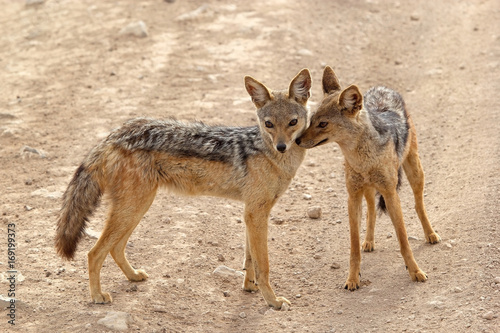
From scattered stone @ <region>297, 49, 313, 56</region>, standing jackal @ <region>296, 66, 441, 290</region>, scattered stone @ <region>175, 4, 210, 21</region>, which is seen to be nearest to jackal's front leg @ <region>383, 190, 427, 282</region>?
standing jackal @ <region>296, 66, 441, 290</region>

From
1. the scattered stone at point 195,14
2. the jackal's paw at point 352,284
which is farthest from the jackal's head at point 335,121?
the scattered stone at point 195,14

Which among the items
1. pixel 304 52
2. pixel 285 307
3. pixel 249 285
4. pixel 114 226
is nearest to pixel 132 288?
pixel 114 226

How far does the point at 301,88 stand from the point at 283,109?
33 cm

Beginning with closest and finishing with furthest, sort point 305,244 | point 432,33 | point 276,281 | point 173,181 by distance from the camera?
point 173,181, point 276,281, point 305,244, point 432,33

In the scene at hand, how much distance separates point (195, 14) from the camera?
1647 cm

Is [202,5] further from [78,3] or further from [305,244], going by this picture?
[305,244]

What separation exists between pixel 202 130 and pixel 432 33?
10.1 m

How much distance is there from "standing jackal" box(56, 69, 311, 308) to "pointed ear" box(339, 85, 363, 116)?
43 centimetres

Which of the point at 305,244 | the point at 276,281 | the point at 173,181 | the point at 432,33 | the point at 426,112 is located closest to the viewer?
the point at 173,181

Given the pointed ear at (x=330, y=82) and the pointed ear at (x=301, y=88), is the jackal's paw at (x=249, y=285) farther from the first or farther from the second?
the pointed ear at (x=330, y=82)

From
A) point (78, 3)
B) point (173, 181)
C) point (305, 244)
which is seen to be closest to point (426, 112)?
point (305, 244)

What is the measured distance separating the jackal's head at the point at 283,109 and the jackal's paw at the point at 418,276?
1974 millimetres

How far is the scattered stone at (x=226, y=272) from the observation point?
826cm

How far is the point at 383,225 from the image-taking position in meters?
9.52
